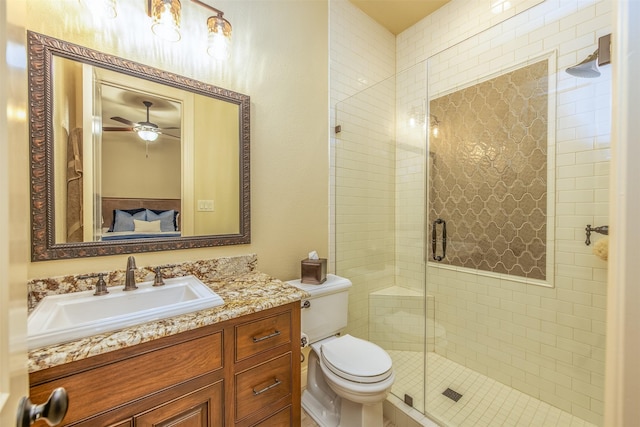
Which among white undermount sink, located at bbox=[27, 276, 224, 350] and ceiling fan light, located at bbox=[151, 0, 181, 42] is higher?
ceiling fan light, located at bbox=[151, 0, 181, 42]

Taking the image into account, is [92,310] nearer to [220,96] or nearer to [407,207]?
[220,96]

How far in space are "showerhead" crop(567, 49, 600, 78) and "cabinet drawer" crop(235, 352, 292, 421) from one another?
7.78 ft

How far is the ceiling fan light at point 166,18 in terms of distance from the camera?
4.24ft

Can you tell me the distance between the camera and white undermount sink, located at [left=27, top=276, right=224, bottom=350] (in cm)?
81

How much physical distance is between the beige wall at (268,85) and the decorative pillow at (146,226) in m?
0.12

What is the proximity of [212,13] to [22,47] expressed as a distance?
1323 millimetres

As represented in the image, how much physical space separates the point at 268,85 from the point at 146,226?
113 cm

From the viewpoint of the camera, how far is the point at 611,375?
52cm

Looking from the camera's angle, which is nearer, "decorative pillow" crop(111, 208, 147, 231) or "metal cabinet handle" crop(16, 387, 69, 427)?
"metal cabinet handle" crop(16, 387, 69, 427)

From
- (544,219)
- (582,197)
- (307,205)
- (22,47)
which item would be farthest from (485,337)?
(22,47)

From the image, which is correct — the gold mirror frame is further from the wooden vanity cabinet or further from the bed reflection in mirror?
the wooden vanity cabinet

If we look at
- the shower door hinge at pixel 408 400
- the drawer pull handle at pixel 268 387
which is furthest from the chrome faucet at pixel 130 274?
the shower door hinge at pixel 408 400

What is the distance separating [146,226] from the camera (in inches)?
52.7

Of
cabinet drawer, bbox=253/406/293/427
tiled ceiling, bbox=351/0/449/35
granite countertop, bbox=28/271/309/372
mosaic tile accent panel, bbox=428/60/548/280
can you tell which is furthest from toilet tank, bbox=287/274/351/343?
tiled ceiling, bbox=351/0/449/35
